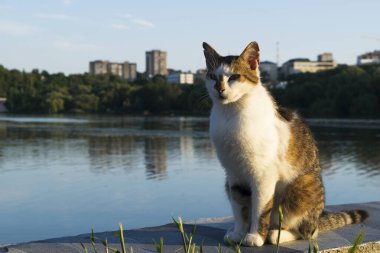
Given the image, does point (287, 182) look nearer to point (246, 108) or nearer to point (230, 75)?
point (246, 108)

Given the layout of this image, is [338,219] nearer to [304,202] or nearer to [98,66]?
[304,202]

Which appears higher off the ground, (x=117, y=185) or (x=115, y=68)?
(x=115, y=68)

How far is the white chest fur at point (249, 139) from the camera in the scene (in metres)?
3.15

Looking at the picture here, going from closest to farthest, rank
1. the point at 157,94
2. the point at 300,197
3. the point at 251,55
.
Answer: the point at 251,55 < the point at 300,197 < the point at 157,94

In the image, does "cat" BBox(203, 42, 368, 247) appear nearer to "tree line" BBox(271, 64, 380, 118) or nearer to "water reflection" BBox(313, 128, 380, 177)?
"water reflection" BBox(313, 128, 380, 177)

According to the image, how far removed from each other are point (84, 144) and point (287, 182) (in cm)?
1878

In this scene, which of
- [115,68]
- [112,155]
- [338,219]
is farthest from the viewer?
[115,68]

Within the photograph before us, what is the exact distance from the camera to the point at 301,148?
3.46 m

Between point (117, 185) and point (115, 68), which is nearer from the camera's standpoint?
point (117, 185)

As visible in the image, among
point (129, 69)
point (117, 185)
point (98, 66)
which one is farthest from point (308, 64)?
point (117, 185)

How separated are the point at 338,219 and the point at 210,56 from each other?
1547mm

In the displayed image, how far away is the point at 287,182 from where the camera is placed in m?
3.30

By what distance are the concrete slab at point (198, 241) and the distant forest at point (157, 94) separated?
32711 mm

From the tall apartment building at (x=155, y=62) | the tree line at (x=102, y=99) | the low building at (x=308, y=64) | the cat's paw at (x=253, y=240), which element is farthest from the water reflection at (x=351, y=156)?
the tall apartment building at (x=155, y=62)
